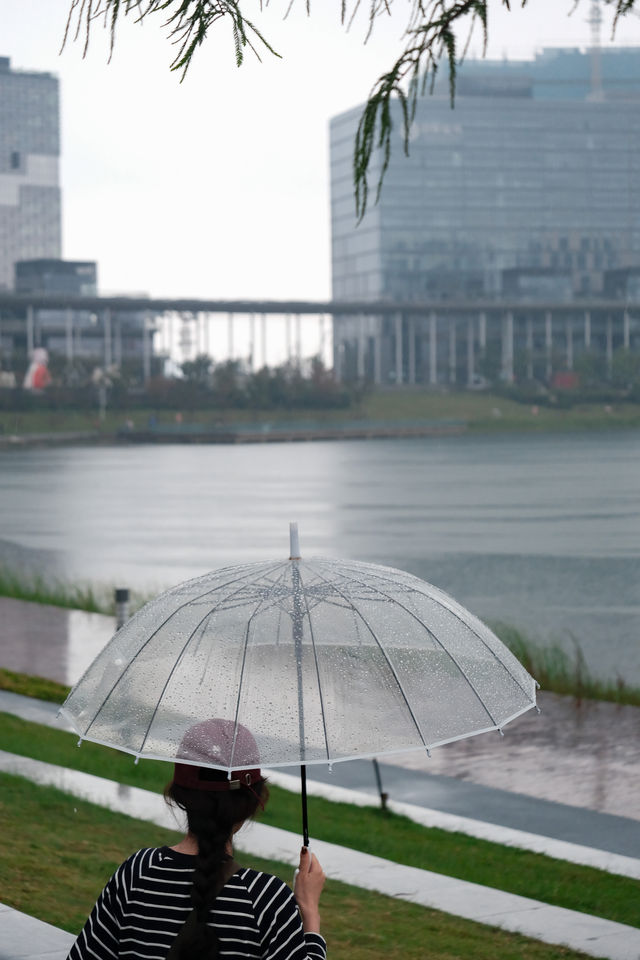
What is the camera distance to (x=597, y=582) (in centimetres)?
3100

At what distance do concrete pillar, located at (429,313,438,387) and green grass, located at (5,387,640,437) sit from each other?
322 centimetres

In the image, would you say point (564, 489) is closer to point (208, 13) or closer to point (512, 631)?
point (512, 631)

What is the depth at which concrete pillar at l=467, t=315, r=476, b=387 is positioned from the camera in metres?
151

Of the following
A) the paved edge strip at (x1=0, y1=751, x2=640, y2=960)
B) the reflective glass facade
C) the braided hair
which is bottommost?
the paved edge strip at (x1=0, y1=751, x2=640, y2=960)

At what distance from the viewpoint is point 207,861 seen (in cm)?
276

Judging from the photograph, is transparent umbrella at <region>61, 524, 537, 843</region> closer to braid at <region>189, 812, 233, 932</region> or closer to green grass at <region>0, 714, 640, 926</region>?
braid at <region>189, 812, 233, 932</region>

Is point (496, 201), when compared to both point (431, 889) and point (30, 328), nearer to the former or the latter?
point (30, 328)

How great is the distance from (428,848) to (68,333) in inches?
5292

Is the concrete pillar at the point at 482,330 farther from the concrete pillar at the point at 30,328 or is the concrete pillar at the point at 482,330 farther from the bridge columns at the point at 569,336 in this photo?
the concrete pillar at the point at 30,328

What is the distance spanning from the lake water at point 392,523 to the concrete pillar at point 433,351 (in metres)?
51.6

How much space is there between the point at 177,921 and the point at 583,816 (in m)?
6.33

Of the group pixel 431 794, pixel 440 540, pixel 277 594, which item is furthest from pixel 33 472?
pixel 277 594

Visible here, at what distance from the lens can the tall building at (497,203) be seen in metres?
159

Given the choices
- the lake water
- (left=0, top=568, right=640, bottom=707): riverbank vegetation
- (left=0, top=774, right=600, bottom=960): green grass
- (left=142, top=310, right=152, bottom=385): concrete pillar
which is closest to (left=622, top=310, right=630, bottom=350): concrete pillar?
(left=142, top=310, right=152, bottom=385): concrete pillar
